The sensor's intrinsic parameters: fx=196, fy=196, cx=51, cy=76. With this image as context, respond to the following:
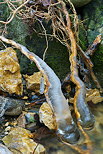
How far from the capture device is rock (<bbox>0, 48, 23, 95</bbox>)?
3.97 m

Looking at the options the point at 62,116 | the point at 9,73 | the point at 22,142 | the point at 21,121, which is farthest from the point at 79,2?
the point at 22,142

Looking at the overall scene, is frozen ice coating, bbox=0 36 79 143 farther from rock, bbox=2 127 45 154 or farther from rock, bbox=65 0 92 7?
rock, bbox=65 0 92 7

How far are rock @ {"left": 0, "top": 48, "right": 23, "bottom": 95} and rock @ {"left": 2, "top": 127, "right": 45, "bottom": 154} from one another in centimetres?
109

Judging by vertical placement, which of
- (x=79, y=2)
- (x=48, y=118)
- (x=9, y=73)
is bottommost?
(x=48, y=118)

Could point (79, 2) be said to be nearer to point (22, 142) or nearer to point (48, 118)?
point (48, 118)

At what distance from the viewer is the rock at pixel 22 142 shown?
278cm

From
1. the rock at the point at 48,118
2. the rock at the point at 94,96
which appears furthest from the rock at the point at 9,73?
the rock at the point at 94,96

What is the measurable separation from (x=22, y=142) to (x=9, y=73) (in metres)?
1.67

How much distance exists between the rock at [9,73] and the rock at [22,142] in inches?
42.9

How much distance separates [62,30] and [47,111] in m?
1.94

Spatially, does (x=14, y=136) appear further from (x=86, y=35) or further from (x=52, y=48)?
(x=86, y=35)

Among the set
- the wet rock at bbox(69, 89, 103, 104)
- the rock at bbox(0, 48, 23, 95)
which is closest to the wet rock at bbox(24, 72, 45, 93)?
the rock at bbox(0, 48, 23, 95)

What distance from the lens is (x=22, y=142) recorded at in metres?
2.87

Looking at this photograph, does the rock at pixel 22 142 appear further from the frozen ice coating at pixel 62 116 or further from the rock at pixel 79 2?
the rock at pixel 79 2
